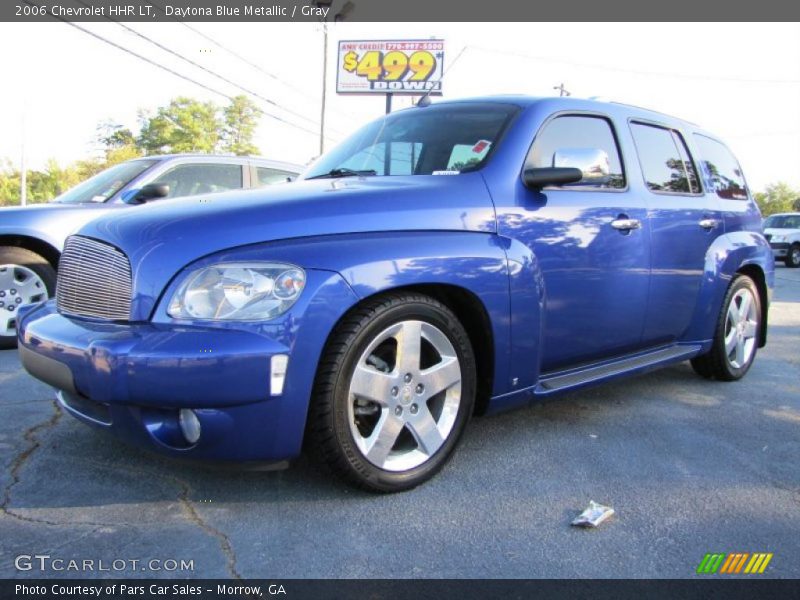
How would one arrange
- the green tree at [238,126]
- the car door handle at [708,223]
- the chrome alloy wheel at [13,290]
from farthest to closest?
the green tree at [238,126] < the chrome alloy wheel at [13,290] < the car door handle at [708,223]

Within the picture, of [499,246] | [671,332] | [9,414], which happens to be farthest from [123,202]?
[671,332]

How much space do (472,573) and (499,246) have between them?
138cm

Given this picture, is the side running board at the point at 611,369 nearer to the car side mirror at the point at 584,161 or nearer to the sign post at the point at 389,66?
the car side mirror at the point at 584,161

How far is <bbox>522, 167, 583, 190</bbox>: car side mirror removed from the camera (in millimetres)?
2959

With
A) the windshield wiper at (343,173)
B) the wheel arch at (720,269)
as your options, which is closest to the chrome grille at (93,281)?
the windshield wiper at (343,173)

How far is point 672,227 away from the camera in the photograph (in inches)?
149

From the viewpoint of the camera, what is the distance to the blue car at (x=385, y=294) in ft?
7.36

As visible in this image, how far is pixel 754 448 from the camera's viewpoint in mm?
3307

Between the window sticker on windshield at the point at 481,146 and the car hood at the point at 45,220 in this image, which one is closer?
the window sticker on windshield at the point at 481,146

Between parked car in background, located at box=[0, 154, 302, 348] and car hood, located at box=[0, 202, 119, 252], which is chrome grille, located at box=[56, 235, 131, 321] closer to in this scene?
parked car in background, located at box=[0, 154, 302, 348]

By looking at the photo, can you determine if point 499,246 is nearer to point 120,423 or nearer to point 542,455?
point 542,455

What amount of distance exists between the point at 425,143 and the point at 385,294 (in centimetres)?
114

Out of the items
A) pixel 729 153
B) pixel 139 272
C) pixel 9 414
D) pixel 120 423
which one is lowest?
pixel 9 414

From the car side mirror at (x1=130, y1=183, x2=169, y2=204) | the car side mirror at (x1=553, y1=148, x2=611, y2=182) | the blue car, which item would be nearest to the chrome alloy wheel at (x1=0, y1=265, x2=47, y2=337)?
the car side mirror at (x1=130, y1=183, x2=169, y2=204)
